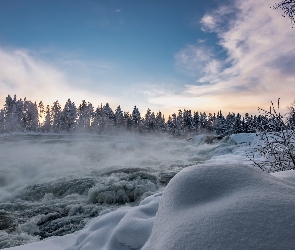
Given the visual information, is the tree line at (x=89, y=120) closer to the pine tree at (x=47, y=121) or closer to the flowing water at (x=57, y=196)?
the pine tree at (x=47, y=121)

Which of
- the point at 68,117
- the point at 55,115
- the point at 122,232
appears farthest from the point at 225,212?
the point at 55,115

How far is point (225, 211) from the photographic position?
1.59m

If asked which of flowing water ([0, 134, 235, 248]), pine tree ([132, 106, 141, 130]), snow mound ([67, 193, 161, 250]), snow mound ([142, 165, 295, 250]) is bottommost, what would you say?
flowing water ([0, 134, 235, 248])

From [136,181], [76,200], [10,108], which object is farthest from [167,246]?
[10,108]

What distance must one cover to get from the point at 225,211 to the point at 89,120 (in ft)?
320

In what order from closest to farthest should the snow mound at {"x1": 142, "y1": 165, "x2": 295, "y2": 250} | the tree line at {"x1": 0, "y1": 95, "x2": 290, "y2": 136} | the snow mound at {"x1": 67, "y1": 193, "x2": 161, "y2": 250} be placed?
the snow mound at {"x1": 142, "y1": 165, "x2": 295, "y2": 250}
the snow mound at {"x1": 67, "y1": 193, "x2": 161, "y2": 250}
the tree line at {"x1": 0, "y1": 95, "x2": 290, "y2": 136}

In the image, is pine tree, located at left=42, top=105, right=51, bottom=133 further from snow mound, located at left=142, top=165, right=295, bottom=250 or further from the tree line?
snow mound, located at left=142, top=165, right=295, bottom=250

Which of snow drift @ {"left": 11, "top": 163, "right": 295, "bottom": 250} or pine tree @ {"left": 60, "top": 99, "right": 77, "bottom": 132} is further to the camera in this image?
pine tree @ {"left": 60, "top": 99, "right": 77, "bottom": 132}

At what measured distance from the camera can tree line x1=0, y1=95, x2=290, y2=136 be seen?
8275 cm

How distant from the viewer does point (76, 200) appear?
8500 mm

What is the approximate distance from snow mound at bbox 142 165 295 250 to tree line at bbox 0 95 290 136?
7984 cm

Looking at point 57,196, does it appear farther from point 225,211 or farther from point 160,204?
point 225,211

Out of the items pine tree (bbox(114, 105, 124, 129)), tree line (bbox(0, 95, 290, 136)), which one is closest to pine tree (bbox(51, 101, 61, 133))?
tree line (bbox(0, 95, 290, 136))

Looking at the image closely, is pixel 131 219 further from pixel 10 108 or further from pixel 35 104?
pixel 35 104
